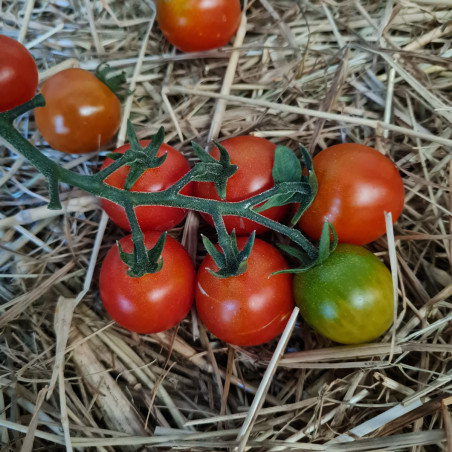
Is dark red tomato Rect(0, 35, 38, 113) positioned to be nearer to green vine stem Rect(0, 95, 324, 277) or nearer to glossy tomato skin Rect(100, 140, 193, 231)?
green vine stem Rect(0, 95, 324, 277)

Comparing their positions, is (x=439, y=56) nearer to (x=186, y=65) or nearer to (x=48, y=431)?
(x=186, y=65)

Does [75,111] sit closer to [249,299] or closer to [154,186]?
[154,186]

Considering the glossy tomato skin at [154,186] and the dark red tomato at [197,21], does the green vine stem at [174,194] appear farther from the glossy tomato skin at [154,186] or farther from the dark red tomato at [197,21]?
the dark red tomato at [197,21]

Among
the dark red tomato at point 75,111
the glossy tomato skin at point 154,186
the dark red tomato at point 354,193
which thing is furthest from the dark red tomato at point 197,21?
the dark red tomato at point 354,193

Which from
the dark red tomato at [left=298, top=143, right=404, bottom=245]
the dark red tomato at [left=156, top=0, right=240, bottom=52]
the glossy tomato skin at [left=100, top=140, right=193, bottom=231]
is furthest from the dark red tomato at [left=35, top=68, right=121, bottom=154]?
the dark red tomato at [left=298, top=143, right=404, bottom=245]

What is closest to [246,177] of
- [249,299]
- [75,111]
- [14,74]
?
[249,299]

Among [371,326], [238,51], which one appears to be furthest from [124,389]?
[238,51]
